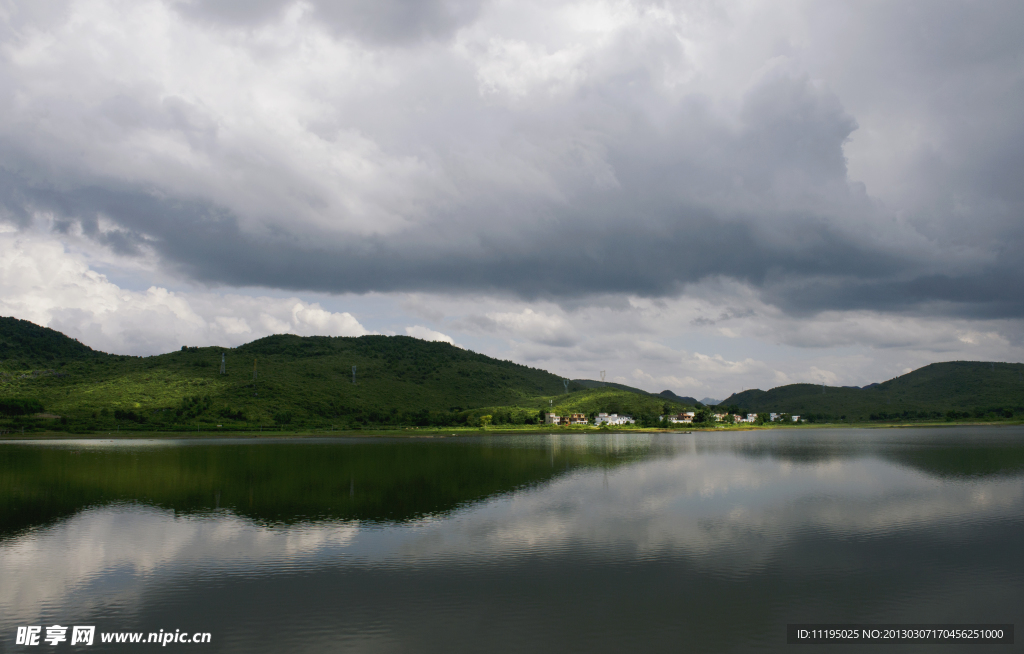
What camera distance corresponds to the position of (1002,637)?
16.4 metres

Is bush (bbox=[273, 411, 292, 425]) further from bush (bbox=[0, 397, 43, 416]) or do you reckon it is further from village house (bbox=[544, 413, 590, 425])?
village house (bbox=[544, 413, 590, 425])

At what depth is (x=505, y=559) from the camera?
24.3m

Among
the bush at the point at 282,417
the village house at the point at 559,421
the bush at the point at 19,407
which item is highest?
the bush at the point at 19,407

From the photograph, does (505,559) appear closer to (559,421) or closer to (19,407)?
(19,407)

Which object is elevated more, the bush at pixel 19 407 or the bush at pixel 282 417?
the bush at pixel 19 407

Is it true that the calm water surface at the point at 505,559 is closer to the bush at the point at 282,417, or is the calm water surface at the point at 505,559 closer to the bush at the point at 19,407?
the bush at the point at 282,417

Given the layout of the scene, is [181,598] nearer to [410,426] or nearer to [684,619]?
[684,619]

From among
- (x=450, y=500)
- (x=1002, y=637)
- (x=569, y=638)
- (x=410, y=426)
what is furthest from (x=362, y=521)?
(x=410, y=426)

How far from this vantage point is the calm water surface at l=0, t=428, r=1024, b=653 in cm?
1730

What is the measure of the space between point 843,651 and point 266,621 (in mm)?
16765

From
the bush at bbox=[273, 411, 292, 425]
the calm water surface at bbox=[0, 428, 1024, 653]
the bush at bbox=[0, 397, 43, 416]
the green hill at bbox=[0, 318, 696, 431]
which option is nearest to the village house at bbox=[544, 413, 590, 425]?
the green hill at bbox=[0, 318, 696, 431]

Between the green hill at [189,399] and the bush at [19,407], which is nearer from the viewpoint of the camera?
the bush at [19,407]

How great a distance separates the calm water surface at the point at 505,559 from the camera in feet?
56.7

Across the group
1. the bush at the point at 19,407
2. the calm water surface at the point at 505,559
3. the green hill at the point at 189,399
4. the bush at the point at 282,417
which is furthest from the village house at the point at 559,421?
the calm water surface at the point at 505,559
